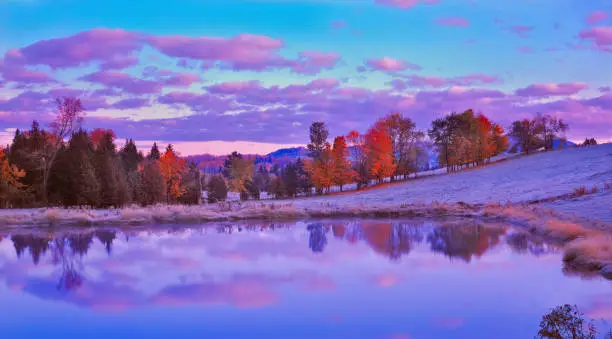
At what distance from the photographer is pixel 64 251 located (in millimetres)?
21188

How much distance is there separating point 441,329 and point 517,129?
98.2 metres

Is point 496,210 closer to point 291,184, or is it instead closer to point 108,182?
point 108,182

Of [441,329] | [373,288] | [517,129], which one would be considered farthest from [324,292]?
[517,129]

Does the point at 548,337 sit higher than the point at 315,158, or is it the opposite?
the point at 315,158

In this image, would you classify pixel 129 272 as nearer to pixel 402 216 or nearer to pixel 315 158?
pixel 402 216

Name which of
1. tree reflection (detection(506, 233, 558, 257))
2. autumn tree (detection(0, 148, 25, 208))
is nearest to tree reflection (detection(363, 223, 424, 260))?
tree reflection (detection(506, 233, 558, 257))

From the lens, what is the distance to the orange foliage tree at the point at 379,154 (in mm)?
69375

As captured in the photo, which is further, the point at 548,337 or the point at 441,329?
the point at 441,329

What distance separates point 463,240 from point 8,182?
41.8m

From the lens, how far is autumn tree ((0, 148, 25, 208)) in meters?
47.8

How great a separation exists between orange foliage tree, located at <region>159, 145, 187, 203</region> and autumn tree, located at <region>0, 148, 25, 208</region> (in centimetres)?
1900

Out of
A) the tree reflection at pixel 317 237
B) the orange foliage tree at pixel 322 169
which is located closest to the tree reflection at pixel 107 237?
the tree reflection at pixel 317 237

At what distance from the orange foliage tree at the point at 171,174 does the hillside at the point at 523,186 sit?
1706 centimetres

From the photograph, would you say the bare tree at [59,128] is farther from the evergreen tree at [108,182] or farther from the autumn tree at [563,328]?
the autumn tree at [563,328]
